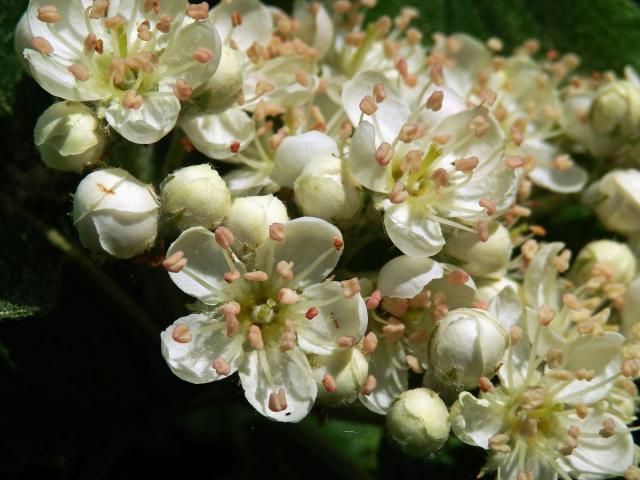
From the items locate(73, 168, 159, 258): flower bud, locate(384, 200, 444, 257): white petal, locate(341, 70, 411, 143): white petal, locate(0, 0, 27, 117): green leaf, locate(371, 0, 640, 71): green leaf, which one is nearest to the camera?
locate(73, 168, 159, 258): flower bud

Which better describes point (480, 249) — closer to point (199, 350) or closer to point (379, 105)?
point (379, 105)

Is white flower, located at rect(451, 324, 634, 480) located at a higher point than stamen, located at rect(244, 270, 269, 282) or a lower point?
lower

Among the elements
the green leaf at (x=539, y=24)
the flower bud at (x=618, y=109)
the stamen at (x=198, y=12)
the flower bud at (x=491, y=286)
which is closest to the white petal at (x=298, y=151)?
the stamen at (x=198, y=12)

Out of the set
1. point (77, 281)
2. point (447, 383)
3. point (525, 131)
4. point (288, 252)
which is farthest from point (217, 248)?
point (525, 131)

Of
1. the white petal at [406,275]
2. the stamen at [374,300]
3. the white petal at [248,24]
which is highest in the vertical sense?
the white petal at [248,24]

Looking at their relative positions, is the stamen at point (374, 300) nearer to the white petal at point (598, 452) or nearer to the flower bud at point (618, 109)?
the white petal at point (598, 452)

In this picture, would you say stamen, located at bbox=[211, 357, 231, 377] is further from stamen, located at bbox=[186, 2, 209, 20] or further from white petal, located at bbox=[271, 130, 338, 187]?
stamen, located at bbox=[186, 2, 209, 20]

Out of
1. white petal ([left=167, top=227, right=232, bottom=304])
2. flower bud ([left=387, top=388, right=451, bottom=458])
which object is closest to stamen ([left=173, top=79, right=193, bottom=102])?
white petal ([left=167, top=227, right=232, bottom=304])
